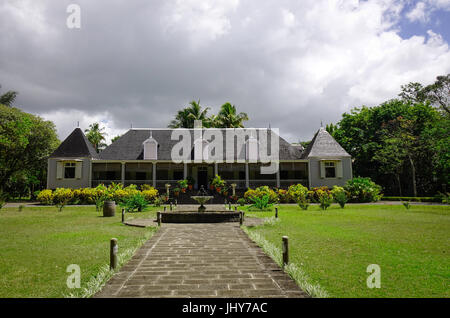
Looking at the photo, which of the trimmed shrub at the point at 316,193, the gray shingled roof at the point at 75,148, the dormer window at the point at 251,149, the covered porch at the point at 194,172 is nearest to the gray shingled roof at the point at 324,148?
the covered porch at the point at 194,172

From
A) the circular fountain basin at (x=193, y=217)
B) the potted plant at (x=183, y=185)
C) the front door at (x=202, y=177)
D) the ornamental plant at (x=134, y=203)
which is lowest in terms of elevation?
the circular fountain basin at (x=193, y=217)

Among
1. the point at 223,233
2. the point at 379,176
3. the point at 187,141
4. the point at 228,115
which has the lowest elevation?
the point at 223,233

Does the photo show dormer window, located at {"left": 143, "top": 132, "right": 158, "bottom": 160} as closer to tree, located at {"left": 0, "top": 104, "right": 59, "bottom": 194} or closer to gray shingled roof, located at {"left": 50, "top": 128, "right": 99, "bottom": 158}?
gray shingled roof, located at {"left": 50, "top": 128, "right": 99, "bottom": 158}

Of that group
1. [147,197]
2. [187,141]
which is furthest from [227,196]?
[187,141]

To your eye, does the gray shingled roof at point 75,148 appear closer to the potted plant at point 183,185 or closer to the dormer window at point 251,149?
the potted plant at point 183,185

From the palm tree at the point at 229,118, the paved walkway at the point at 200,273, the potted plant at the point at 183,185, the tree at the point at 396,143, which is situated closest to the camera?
the paved walkway at the point at 200,273

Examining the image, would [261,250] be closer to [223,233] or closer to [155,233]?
[223,233]

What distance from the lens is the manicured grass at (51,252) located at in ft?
15.2

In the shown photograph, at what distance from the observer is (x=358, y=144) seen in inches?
1334

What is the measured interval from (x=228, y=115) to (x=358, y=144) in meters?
15.9

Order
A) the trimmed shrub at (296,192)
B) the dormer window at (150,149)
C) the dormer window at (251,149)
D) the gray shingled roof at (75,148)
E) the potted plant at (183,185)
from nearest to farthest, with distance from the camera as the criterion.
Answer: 1. the trimmed shrub at (296,192)
2. the potted plant at (183,185)
3. the gray shingled roof at (75,148)
4. the dormer window at (150,149)
5. the dormer window at (251,149)

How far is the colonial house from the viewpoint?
2697cm

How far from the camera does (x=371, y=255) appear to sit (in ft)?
21.3

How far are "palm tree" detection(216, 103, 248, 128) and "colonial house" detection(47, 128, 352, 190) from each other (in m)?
5.37
